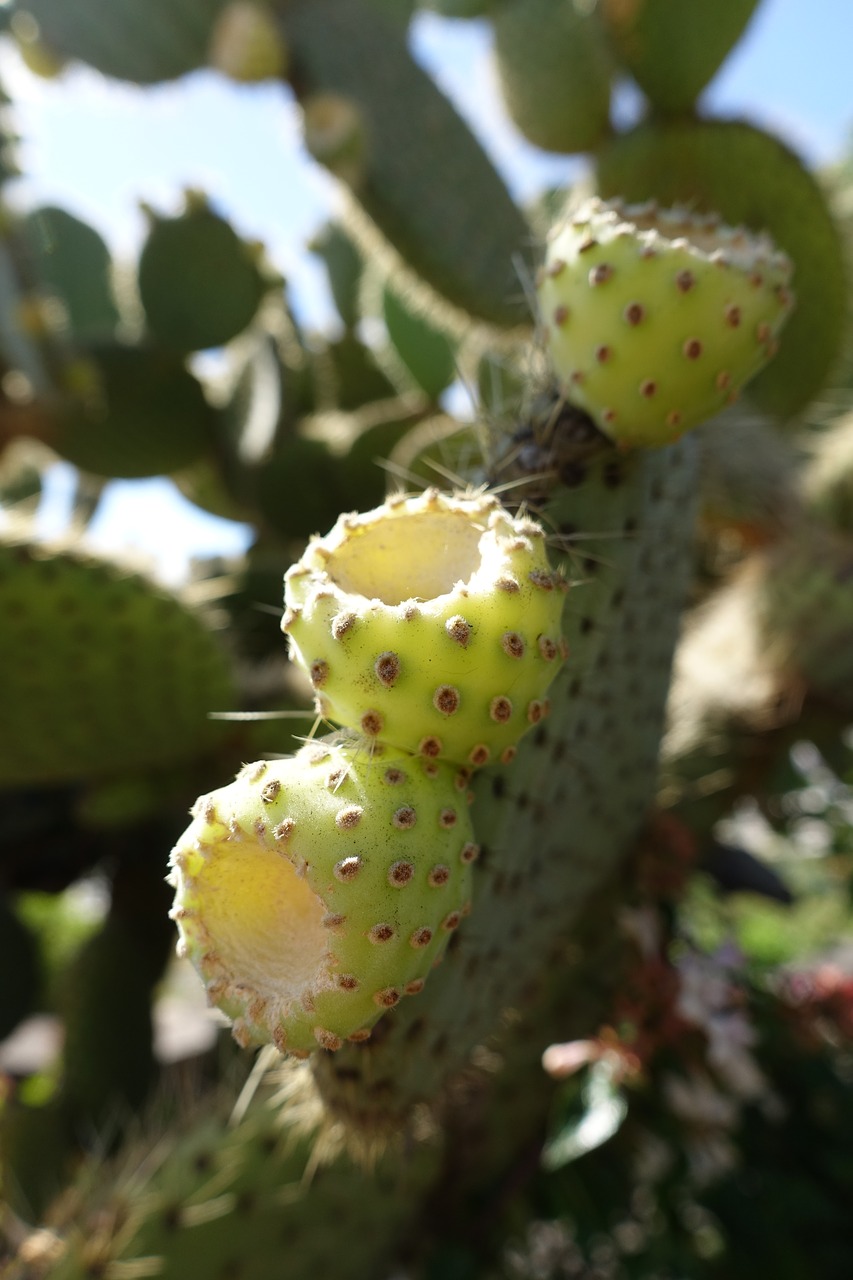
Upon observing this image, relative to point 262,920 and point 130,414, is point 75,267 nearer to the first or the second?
point 130,414

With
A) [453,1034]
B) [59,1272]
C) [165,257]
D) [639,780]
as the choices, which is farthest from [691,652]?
[165,257]

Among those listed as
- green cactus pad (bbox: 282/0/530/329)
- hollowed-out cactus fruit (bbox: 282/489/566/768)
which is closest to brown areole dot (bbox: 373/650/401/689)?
hollowed-out cactus fruit (bbox: 282/489/566/768)

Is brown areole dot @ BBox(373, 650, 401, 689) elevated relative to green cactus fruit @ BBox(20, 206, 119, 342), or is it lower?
elevated

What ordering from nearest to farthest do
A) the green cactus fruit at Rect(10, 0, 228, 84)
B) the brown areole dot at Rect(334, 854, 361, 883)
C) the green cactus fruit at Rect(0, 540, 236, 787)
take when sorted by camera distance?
the brown areole dot at Rect(334, 854, 361, 883) → the green cactus fruit at Rect(0, 540, 236, 787) → the green cactus fruit at Rect(10, 0, 228, 84)

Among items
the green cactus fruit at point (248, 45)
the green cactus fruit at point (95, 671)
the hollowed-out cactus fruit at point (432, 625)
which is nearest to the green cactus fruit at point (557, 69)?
the green cactus fruit at point (248, 45)

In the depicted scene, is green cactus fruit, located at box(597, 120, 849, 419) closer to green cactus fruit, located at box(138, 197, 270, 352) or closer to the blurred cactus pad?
the blurred cactus pad

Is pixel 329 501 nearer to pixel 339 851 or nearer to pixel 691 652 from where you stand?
pixel 691 652

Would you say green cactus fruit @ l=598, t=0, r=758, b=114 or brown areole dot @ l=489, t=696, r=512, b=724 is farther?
green cactus fruit @ l=598, t=0, r=758, b=114
